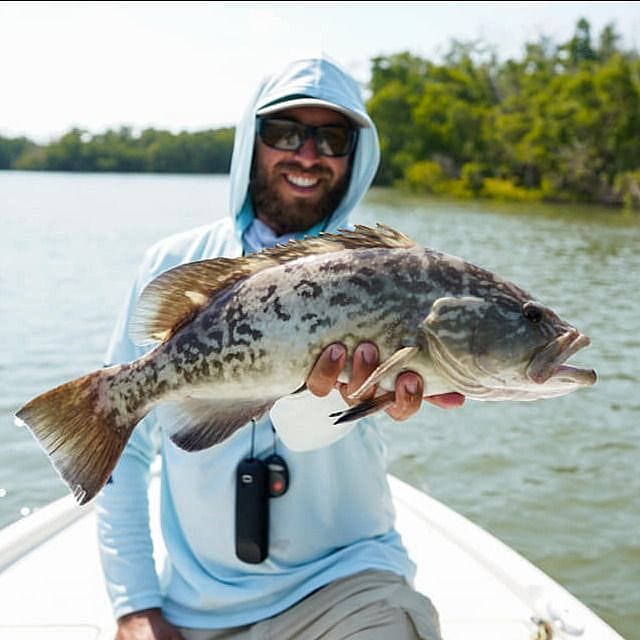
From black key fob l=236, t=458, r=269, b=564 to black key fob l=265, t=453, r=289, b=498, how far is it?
23 millimetres

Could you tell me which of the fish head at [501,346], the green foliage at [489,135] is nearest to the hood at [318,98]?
the fish head at [501,346]

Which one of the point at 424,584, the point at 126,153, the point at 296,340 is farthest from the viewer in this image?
the point at 126,153

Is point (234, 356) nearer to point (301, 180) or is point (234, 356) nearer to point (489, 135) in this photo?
point (301, 180)

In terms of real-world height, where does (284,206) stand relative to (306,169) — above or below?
below

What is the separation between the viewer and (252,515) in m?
2.93

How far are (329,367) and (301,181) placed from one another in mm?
1589

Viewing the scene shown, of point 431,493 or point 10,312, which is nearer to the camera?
point 431,493

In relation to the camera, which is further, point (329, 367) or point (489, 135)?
point (489, 135)

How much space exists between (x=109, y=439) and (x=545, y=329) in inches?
49.2

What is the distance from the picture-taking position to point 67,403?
221 cm

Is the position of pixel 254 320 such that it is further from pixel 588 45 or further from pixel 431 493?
pixel 588 45

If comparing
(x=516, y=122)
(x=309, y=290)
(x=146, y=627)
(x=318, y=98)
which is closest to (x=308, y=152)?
(x=318, y=98)

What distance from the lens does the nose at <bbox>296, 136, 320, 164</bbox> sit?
3.46 meters

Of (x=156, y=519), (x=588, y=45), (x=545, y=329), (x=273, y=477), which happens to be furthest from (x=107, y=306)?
(x=588, y=45)
